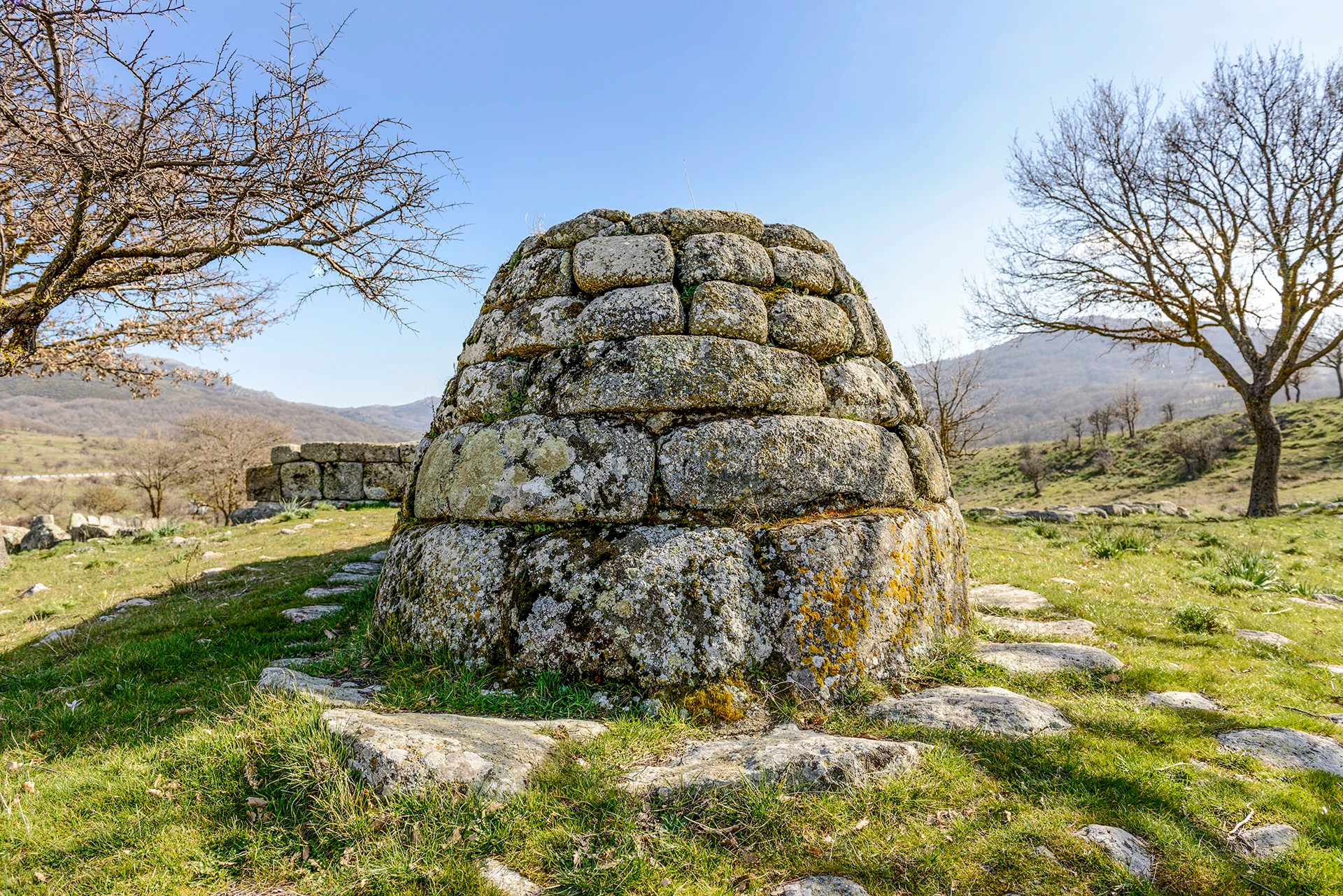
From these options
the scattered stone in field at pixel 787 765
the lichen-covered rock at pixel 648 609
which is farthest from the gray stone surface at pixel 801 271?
the scattered stone in field at pixel 787 765

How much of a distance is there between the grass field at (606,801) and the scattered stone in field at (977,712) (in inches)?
4.7

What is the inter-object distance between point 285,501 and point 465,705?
14.0 meters

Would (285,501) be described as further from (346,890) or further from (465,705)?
(346,890)

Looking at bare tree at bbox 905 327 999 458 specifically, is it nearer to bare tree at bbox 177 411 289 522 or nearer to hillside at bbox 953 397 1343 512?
hillside at bbox 953 397 1343 512

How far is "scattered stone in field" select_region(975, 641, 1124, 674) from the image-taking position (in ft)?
13.8

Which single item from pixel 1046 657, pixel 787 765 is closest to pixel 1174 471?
pixel 1046 657

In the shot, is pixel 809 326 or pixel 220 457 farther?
pixel 220 457

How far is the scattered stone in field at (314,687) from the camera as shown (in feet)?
10.9

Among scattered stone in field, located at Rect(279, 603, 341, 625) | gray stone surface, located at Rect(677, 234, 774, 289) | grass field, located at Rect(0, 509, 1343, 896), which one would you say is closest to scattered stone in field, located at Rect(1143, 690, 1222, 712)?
grass field, located at Rect(0, 509, 1343, 896)

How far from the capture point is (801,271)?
201 inches

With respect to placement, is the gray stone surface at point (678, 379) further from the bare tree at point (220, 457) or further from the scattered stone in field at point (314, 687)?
the bare tree at point (220, 457)

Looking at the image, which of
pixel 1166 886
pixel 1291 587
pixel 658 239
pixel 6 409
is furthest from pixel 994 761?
pixel 6 409

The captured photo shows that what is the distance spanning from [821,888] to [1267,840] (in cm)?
183

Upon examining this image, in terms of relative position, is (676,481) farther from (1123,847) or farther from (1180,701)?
(1180,701)
